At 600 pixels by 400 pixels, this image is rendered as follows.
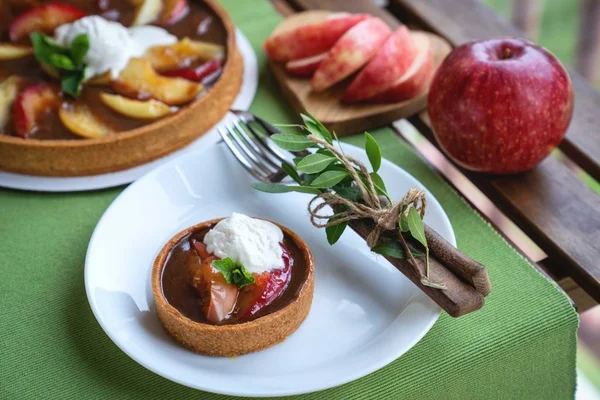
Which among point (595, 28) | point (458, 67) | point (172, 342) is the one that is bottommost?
point (595, 28)

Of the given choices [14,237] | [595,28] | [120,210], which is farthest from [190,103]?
[595,28]

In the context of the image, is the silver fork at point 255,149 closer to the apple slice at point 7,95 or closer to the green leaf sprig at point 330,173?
the green leaf sprig at point 330,173

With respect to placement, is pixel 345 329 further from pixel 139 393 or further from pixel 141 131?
pixel 141 131

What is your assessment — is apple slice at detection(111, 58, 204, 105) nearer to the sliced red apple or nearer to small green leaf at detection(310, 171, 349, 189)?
the sliced red apple

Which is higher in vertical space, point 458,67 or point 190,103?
point 458,67

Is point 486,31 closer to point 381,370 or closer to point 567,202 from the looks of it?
point 567,202

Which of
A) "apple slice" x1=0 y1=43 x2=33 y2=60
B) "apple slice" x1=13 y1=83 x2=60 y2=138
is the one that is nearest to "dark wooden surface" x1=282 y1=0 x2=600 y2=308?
"apple slice" x1=13 y1=83 x2=60 y2=138

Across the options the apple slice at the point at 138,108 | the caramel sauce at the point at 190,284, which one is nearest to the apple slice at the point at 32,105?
the apple slice at the point at 138,108
